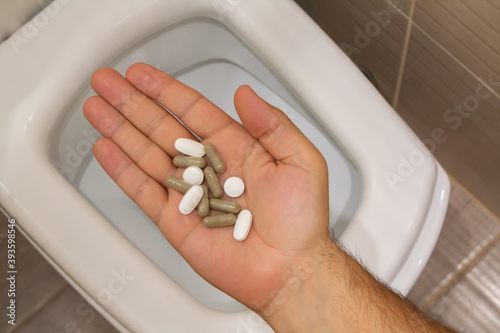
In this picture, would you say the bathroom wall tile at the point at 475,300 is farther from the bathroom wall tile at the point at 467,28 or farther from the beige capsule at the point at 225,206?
the beige capsule at the point at 225,206

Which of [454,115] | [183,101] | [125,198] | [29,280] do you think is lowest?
[29,280]

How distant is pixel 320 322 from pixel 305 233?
0.11 m

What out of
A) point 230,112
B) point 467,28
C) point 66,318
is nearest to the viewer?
point 467,28

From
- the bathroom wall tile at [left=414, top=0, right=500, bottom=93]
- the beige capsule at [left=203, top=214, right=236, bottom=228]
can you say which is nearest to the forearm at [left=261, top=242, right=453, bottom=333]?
the beige capsule at [left=203, top=214, right=236, bottom=228]

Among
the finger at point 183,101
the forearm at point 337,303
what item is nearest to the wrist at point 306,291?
the forearm at point 337,303

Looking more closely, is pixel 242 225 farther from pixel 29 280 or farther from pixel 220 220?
pixel 29 280

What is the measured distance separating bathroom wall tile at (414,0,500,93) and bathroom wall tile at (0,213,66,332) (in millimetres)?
862

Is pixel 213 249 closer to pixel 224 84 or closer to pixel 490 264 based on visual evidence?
pixel 224 84

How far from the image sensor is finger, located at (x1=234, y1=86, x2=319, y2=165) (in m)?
0.66

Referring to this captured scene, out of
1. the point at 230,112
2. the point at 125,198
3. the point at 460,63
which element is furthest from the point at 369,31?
the point at 125,198

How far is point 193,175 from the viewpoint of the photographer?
720 millimetres

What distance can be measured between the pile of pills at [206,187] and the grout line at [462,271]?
61 centimetres

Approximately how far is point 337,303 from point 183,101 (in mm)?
344

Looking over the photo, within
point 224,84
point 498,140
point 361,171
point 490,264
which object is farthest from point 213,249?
point 490,264
